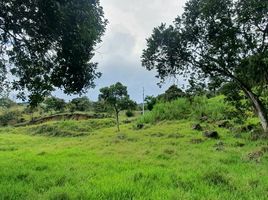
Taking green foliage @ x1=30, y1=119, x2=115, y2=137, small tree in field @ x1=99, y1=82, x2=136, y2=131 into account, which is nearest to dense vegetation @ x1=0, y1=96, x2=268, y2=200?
small tree in field @ x1=99, y1=82, x2=136, y2=131

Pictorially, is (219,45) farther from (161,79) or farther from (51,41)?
Answer: (51,41)

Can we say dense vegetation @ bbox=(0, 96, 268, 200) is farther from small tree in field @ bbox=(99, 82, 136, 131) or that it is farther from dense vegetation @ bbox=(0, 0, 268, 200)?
small tree in field @ bbox=(99, 82, 136, 131)

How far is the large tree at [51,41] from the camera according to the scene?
9.24m

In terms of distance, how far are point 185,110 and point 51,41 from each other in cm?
3047

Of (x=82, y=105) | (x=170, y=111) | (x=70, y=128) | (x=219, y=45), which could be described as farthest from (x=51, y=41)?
(x=82, y=105)

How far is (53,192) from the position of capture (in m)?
8.80

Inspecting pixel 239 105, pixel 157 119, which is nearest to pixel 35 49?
pixel 239 105

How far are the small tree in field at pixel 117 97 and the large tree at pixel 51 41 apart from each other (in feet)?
93.0

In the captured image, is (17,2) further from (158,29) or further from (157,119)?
(157,119)

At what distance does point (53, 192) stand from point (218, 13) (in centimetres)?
1437

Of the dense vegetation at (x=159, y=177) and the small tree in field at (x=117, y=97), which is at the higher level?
the small tree in field at (x=117, y=97)

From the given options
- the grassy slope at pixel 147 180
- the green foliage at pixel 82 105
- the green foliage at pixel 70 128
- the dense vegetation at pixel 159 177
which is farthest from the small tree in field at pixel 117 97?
the green foliage at pixel 82 105

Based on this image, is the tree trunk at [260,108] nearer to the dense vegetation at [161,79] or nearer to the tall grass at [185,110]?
the dense vegetation at [161,79]

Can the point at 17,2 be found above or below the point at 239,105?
above
